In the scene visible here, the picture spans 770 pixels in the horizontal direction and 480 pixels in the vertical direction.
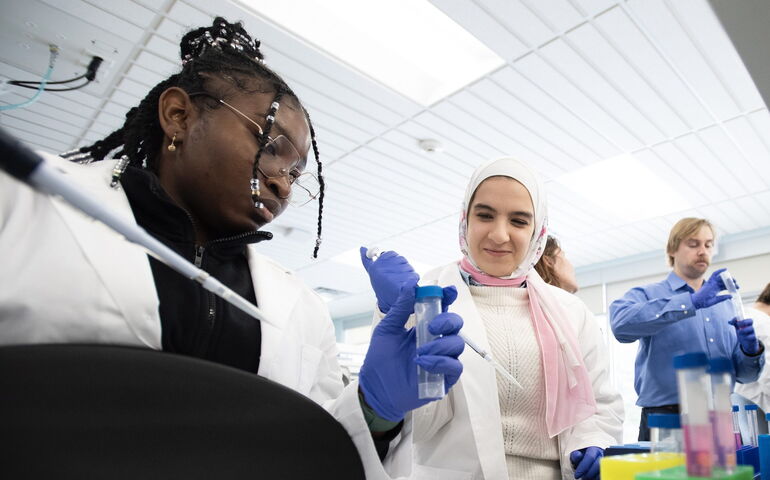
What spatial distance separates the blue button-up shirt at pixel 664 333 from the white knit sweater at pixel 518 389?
3.70 ft

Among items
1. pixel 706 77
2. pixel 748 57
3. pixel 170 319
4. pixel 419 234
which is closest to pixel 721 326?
pixel 706 77

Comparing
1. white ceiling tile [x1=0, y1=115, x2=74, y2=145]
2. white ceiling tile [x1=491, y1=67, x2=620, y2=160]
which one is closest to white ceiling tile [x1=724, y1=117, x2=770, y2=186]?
white ceiling tile [x1=491, y1=67, x2=620, y2=160]

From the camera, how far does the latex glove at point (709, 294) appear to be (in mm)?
2127

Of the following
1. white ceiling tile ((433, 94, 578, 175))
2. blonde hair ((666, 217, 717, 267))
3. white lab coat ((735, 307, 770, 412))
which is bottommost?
white lab coat ((735, 307, 770, 412))

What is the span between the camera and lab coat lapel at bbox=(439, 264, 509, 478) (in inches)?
42.2

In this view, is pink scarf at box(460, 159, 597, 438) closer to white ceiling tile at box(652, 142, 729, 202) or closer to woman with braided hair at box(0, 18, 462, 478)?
woman with braided hair at box(0, 18, 462, 478)

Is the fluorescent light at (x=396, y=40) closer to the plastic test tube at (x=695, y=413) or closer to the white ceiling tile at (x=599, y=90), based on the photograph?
the white ceiling tile at (x=599, y=90)

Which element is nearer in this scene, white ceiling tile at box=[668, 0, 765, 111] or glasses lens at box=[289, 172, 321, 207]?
glasses lens at box=[289, 172, 321, 207]

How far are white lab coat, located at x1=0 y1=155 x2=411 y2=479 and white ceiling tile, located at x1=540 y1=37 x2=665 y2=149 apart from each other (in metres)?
2.37

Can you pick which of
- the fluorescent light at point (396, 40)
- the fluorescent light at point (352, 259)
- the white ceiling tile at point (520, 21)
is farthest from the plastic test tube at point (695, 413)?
the fluorescent light at point (352, 259)

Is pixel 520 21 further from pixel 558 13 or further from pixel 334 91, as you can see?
pixel 334 91

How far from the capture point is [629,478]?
44cm

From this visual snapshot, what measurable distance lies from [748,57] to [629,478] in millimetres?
598

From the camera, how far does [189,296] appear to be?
0.78 m
